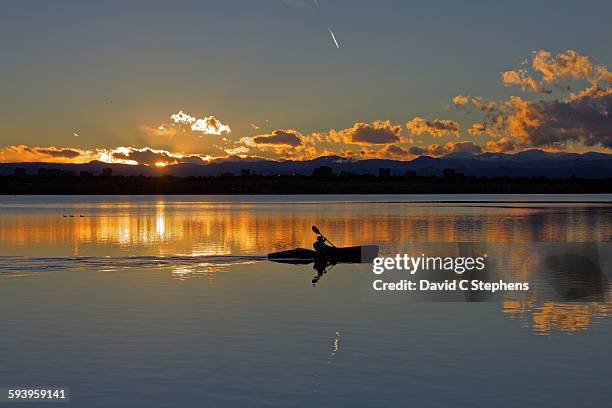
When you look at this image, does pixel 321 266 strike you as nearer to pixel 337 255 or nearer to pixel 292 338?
pixel 337 255

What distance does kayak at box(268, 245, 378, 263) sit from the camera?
163 feet

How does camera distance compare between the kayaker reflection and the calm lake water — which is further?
the kayaker reflection

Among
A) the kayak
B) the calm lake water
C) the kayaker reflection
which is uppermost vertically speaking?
the kayak

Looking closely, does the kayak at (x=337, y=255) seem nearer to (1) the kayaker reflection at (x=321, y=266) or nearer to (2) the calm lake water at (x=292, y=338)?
(1) the kayaker reflection at (x=321, y=266)

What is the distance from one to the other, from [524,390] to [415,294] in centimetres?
1578

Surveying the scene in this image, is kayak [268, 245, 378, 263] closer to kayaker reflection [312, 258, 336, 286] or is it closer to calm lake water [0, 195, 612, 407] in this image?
kayaker reflection [312, 258, 336, 286]

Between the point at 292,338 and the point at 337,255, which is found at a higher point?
the point at 337,255

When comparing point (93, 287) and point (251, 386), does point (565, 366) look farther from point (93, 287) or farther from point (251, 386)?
point (93, 287)

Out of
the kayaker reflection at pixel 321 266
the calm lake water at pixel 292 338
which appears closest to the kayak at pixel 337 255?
the kayaker reflection at pixel 321 266

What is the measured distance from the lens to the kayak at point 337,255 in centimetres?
4956

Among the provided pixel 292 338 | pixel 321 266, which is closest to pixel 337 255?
pixel 321 266

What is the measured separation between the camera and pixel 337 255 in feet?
163

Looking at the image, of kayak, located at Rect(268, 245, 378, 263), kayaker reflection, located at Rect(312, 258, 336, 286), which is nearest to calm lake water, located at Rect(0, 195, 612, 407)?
kayaker reflection, located at Rect(312, 258, 336, 286)

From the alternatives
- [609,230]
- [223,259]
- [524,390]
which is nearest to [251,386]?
[524,390]
